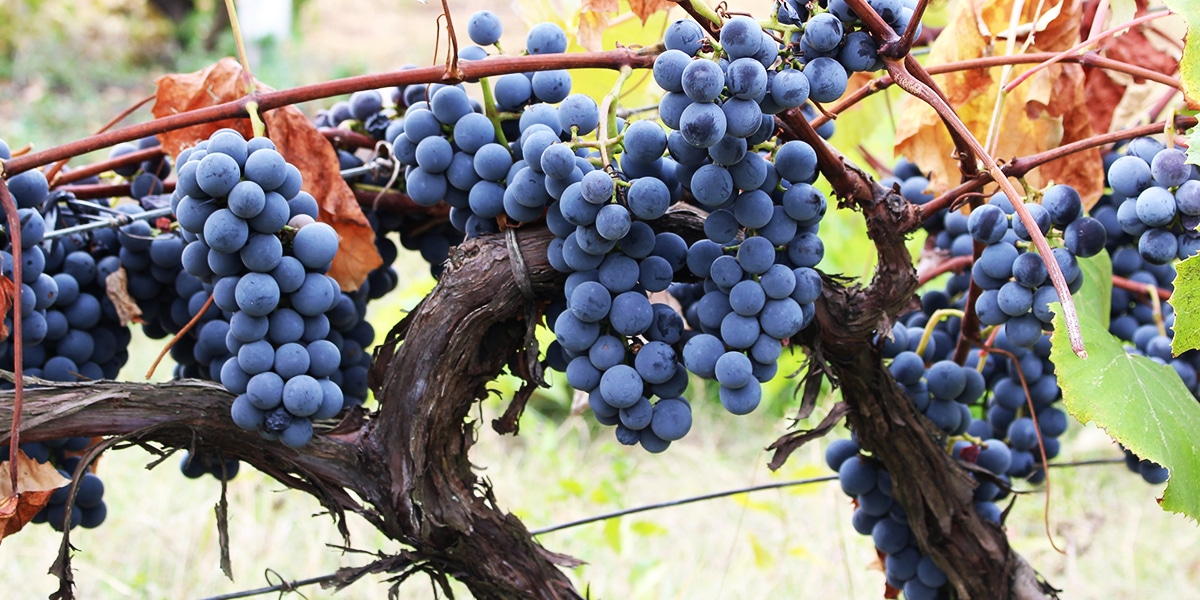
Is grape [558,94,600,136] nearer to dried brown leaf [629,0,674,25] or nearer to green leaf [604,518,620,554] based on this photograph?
dried brown leaf [629,0,674,25]

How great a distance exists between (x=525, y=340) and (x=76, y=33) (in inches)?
Result: 279

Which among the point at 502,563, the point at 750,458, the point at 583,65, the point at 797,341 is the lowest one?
the point at 750,458

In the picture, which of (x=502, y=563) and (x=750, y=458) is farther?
(x=750, y=458)

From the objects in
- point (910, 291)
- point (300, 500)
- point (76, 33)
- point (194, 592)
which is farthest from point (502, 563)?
point (76, 33)

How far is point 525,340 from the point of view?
82cm

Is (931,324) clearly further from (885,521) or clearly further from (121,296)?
(121,296)

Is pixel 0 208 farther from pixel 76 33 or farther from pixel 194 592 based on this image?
pixel 76 33

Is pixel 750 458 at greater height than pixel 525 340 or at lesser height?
lesser

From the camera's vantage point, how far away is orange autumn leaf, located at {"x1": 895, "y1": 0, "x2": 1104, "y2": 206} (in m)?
0.97

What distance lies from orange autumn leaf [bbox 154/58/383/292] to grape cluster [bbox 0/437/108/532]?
33cm

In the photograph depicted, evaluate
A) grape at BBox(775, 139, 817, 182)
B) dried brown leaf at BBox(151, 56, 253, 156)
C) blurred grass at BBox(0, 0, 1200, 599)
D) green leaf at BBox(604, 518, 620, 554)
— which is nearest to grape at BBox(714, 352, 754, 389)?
grape at BBox(775, 139, 817, 182)

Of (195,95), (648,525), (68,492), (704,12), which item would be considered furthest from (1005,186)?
(648,525)

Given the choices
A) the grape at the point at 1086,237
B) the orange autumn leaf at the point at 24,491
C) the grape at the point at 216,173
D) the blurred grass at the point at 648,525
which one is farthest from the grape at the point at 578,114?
the blurred grass at the point at 648,525

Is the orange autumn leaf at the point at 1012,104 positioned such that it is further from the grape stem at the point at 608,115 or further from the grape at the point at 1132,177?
the grape stem at the point at 608,115
